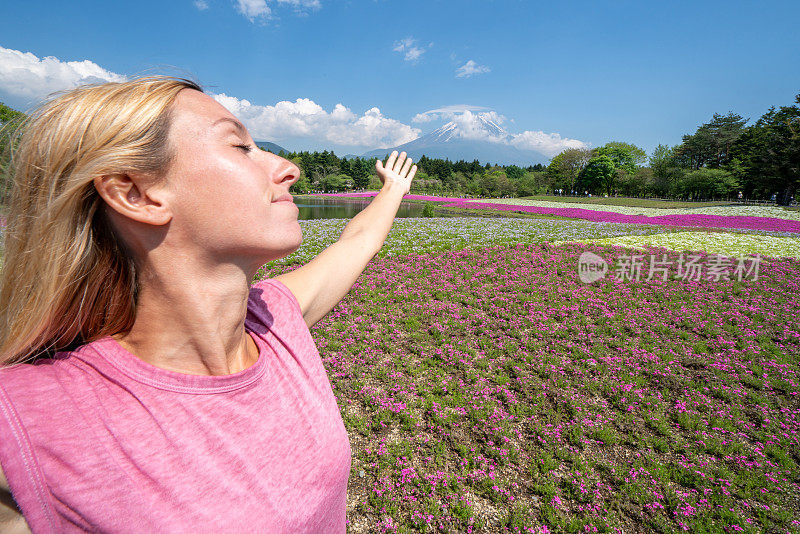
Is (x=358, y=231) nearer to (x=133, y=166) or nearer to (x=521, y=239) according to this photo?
(x=133, y=166)

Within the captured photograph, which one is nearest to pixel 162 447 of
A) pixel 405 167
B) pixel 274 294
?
→ pixel 274 294

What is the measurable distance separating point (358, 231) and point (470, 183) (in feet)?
284

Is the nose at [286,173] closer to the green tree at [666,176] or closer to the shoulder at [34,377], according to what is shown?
the shoulder at [34,377]

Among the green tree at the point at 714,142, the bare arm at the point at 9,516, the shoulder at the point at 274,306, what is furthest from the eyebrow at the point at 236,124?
the green tree at the point at 714,142

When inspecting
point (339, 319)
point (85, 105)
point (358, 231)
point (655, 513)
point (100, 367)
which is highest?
point (85, 105)

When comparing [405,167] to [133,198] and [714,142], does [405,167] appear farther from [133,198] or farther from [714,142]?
[714,142]

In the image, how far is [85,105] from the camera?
0.88 m

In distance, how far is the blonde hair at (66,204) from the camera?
0.86 metres

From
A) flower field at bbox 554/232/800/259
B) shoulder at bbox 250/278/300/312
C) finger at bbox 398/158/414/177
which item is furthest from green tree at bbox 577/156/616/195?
shoulder at bbox 250/278/300/312

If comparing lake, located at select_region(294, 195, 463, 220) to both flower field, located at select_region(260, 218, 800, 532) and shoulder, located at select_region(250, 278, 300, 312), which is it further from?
shoulder, located at select_region(250, 278, 300, 312)

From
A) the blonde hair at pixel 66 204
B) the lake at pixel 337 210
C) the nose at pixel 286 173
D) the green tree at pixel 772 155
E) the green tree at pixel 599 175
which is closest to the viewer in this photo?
the blonde hair at pixel 66 204

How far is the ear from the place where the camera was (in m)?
0.87

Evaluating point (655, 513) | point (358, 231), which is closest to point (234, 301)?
point (358, 231)

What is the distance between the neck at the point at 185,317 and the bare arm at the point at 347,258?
51cm
